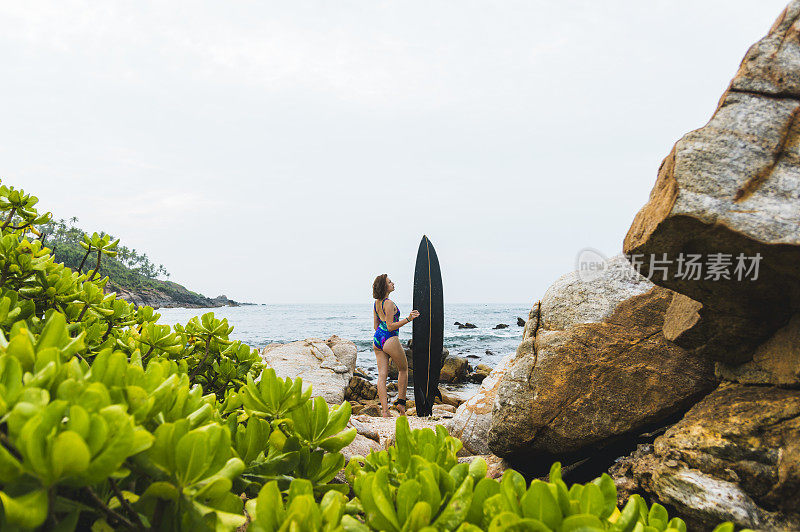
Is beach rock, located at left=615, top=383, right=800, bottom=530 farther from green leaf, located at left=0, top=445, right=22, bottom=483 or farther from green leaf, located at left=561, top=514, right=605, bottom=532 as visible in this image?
green leaf, located at left=0, top=445, right=22, bottom=483

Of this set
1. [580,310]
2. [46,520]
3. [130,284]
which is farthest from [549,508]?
[130,284]

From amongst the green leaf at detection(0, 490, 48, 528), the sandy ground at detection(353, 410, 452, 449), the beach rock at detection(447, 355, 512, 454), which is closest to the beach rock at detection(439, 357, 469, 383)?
the sandy ground at detection(353, 410, 452, 449)

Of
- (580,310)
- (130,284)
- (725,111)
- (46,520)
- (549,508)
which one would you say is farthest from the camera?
(130,284)

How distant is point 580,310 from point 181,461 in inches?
102

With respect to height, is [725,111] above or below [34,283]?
above

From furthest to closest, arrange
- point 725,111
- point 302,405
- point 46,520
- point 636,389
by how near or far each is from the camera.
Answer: point 636,389
point 725,111
point 302,405
point 46,520

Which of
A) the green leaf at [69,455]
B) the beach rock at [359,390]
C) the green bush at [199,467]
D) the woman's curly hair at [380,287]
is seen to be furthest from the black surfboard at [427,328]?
the green leaf at [69,455]

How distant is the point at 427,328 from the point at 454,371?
17.5 ft

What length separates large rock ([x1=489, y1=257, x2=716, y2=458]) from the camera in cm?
252

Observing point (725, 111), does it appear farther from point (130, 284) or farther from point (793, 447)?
point (130, 284)

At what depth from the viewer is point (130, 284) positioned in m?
61.4

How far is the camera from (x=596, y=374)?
2.64m

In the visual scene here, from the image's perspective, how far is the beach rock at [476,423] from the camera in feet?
14.0

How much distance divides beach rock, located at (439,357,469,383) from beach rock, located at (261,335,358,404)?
281cm
